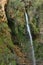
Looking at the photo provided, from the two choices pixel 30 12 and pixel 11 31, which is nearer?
pixel 11 31

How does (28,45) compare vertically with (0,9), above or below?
below

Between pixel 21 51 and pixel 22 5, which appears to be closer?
pixel 21 51

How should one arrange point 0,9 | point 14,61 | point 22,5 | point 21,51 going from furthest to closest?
point 22,5 → point 21,51 → point 0,9 → point 14,61

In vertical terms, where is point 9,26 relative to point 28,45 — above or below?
above

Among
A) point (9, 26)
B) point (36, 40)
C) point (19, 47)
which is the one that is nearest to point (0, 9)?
point (9, 26)

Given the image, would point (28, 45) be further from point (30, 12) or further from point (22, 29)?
point (30, 12)

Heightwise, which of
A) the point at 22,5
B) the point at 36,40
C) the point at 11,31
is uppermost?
the point at 22,5

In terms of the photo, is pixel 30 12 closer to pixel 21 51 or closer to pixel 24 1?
pixel 24 1

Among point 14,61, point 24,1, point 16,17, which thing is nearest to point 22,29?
point 16,17

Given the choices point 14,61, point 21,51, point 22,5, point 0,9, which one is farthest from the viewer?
point 22,5
